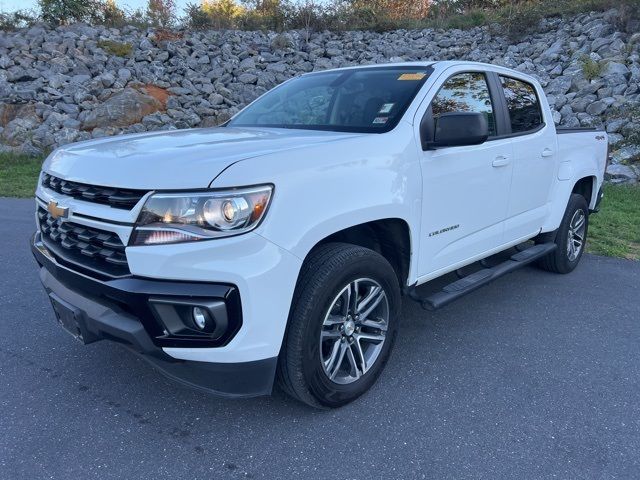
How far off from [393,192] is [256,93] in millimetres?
13363

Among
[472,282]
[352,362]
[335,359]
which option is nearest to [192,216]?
[335,359]

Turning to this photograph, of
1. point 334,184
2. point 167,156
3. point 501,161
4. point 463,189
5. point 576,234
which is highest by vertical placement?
point 167,156

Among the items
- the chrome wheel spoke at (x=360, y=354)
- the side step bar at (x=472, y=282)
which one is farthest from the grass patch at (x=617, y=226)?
the chrome wheel spoke at (x=360, y=354)

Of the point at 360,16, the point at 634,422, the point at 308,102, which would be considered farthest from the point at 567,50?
the point at 634,422

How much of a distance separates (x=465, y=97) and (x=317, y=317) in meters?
2.16

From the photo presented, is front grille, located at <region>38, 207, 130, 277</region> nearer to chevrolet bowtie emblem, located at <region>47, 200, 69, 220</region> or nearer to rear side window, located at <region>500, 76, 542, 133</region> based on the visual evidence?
chevrolet bowtie emblem, located at <region>47, 200, 69, 220</region>

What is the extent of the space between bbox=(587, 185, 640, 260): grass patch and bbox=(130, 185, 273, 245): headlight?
16.7ft

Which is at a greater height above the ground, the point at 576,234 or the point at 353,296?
the point at 353,296

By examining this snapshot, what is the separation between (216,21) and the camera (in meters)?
19.1

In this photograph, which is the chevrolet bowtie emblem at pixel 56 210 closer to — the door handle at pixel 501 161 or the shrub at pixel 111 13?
the door handle at pixel 501 161

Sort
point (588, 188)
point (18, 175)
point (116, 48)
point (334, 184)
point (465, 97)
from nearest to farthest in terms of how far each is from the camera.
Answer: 1. point (334, 184)
2. point (465, 97)
3. point (588, 188)
4. point (18, 175)
5. point (116, 48)

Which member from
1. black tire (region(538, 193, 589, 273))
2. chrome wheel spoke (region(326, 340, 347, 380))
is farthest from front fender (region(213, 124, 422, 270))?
black tire (region(538, 193, 589, 273))

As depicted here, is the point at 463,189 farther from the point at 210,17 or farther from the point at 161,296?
the point at 210,17

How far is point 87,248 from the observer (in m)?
2.55
